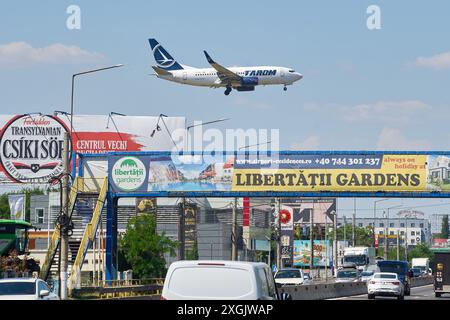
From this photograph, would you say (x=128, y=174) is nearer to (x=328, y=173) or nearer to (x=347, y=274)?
(x=328, y=173)

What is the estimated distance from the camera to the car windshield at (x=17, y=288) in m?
24.1

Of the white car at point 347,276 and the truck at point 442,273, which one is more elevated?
the truck at point 442,273

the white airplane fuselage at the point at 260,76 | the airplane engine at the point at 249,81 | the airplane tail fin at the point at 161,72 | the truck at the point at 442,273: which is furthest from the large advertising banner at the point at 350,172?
the airplane tail fin at the point at 161,72

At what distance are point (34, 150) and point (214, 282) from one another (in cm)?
10504

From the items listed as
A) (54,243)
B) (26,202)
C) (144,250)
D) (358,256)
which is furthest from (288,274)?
(26,202)

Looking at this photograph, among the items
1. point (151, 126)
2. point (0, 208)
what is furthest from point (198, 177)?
point (0, 208)

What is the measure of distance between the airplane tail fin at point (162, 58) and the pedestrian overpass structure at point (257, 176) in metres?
61.1

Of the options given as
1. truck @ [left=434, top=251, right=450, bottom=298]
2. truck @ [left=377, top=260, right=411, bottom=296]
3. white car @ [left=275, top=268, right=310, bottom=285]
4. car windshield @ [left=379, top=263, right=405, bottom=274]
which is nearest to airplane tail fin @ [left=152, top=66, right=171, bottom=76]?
truck @ [left=377, top=260, right=411, bottom=296]

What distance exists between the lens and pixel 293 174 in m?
54.8

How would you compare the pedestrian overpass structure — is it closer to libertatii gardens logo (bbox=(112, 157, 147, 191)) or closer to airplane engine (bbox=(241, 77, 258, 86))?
libertatii gardens logo (bbox=(112, 157, 147, 191))

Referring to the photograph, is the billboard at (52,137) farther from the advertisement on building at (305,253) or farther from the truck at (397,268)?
the truck at (397,268)

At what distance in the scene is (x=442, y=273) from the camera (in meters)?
53.0

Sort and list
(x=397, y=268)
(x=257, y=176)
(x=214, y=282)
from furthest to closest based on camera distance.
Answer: (x=397, y=268) → (x=257, y=176) → (x=214, y=282)
